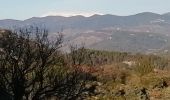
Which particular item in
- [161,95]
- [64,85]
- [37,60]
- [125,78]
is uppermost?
[37,60]

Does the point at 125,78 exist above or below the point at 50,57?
below

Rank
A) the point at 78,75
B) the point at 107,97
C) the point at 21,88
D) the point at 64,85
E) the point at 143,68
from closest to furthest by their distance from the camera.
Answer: the point at 21,88
the point at 64,85
the point at 78,75
the point at 107,97
the point at 143,68

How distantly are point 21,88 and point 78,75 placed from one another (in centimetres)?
362

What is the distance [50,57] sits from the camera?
2047 cm

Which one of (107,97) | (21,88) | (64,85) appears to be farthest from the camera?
(107,97)

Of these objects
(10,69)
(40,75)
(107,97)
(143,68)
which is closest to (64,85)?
(40,75)

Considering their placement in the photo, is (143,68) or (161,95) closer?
(161,95)

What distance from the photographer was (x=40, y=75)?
19000 mm

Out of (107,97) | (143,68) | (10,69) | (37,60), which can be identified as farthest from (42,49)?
(143,68)

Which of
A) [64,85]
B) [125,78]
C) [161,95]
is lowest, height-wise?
[125,78]

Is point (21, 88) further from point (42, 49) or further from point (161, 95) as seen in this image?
point (161, 95)

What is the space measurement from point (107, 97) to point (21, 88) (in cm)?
3163

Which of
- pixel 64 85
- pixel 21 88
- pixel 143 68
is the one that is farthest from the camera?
pixel 143 68

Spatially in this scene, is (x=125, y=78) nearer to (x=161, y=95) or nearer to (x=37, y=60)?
(x=161, y=95)
